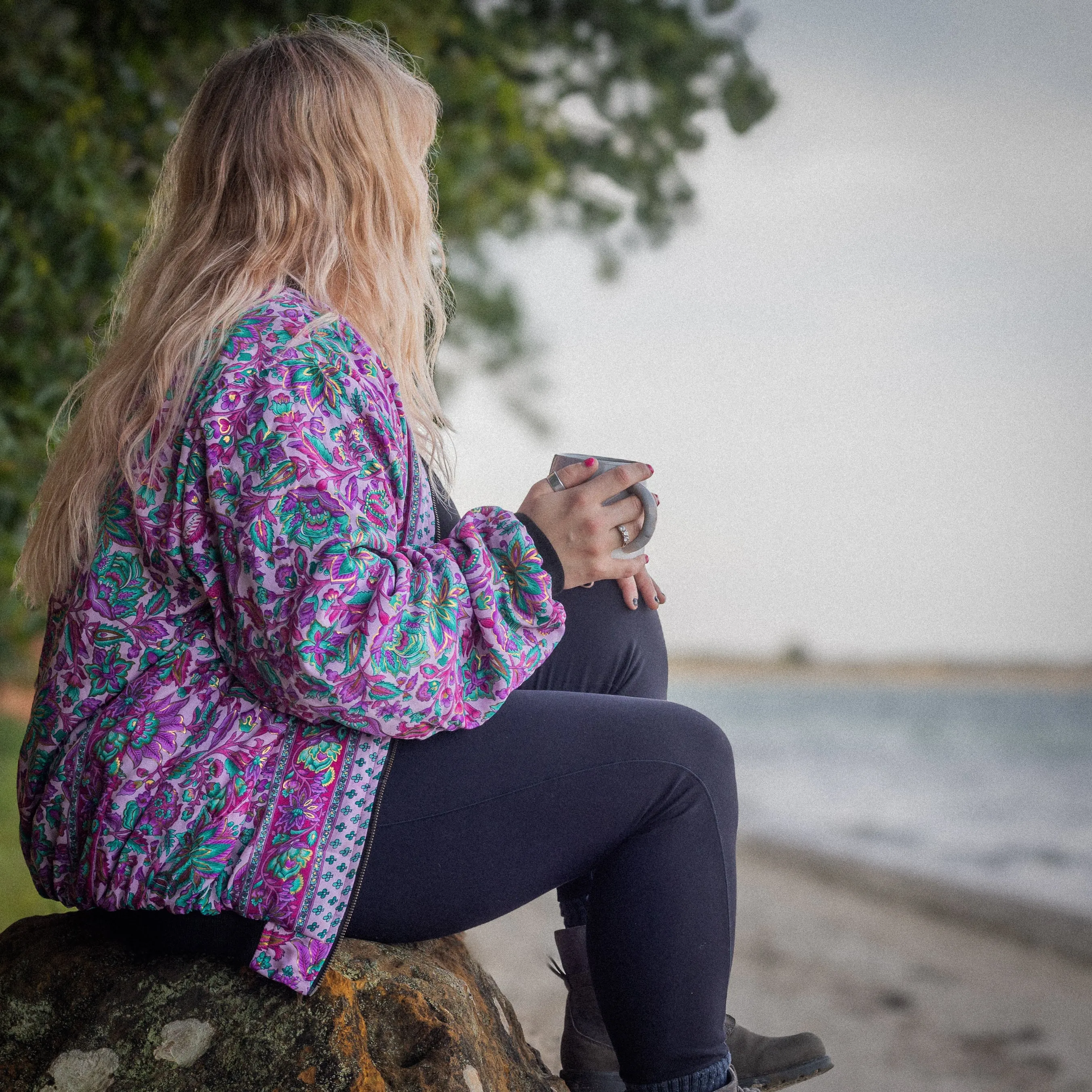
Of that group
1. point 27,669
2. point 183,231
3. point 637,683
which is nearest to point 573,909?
point 637,683

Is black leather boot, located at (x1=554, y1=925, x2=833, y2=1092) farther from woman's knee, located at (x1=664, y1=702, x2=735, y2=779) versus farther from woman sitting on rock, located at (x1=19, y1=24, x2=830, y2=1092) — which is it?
woman's knee, located at (x1=664, y1=702, x2=735, y2=779)

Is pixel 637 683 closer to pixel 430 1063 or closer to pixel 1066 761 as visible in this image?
pixel 430 1063

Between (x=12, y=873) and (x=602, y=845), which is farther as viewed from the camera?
(x=12, y=873)

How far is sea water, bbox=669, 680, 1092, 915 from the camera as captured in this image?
9.62 m

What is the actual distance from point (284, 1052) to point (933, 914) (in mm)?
7288

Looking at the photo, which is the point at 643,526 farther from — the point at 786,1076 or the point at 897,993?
the point at 897,993

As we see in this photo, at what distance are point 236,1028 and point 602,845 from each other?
0.48 meters

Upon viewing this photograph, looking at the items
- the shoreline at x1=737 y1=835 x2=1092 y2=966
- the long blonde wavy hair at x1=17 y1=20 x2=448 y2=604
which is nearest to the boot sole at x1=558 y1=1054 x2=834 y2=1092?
the long blonde wavy hair at x1=17 y1=20 x2=448 y2=604

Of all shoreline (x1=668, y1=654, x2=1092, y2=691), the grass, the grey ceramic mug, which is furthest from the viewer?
shoreline (x1=668, y1=654, x2=1092, y2=691)

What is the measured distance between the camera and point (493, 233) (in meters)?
5.30

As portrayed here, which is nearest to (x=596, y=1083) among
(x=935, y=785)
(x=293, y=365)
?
(x=293, y=365)

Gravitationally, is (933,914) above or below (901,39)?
below

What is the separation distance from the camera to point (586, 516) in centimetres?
133

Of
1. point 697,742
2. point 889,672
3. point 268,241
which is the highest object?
point 268,241
